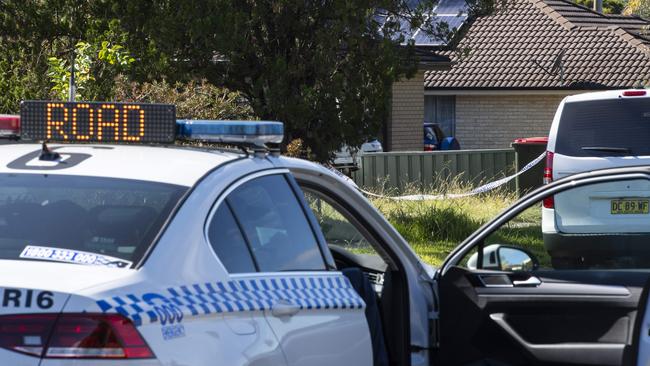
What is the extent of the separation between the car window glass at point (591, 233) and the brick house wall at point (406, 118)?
14046 mm

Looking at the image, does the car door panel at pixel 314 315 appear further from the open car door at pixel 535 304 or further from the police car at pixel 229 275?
the open car door at pixel 535 304

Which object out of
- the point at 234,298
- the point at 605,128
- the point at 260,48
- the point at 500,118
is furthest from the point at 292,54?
the point at 500,118

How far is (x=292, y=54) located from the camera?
14.7 m

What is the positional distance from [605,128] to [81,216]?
7.90m

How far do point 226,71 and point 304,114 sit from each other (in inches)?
46.6

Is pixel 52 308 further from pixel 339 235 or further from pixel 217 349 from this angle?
pixel 339 235

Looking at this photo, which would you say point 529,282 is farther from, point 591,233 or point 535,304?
point 591,233

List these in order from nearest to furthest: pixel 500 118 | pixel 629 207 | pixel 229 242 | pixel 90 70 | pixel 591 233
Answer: pixel 229 242
pixel 591 233
pixel 629 207
pixel 90 70
pixel 500 118

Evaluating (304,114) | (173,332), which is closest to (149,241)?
(173,332)

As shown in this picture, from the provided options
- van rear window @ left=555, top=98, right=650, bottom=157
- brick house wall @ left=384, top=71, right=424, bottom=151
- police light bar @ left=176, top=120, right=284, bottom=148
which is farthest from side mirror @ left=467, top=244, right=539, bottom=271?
brick house wall @ left=384, top=71, right=424, bottom=151

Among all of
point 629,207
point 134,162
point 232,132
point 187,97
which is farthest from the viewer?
point 187,97

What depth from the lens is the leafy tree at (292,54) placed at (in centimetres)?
1382

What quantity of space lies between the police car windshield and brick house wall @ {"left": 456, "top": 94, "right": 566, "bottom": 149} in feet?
87.1

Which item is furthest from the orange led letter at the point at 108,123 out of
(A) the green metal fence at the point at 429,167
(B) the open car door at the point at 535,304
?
(A) the green metal fence at the point at 429,167
